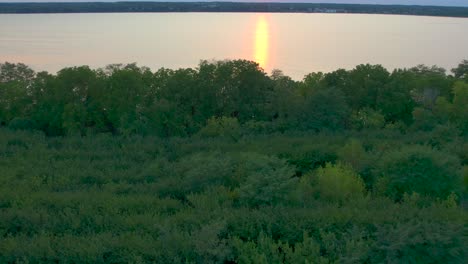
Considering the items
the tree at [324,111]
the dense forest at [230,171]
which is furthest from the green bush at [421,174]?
the tree at [324,111]

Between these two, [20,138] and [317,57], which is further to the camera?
[317,57]

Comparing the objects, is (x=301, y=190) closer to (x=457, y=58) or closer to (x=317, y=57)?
(x=317, y=57)

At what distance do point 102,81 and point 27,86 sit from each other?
4378 mm

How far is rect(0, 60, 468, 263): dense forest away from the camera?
8.99m

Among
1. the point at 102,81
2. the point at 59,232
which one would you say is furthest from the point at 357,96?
the point at 59,232

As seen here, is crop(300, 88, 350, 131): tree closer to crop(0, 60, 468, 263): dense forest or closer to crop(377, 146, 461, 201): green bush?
crop(0, 60, 468, 263): dense forest

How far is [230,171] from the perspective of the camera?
13602 mm

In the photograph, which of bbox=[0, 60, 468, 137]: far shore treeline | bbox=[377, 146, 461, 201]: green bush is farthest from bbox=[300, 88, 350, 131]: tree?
bbox=[377, 146, 461, 201]: green bush

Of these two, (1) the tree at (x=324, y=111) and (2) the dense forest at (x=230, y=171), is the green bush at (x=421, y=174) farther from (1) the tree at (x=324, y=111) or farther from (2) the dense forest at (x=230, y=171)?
(1) the tree at (x=324, y=111)

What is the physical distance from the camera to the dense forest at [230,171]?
29.5ft

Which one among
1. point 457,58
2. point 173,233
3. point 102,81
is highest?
point 173,233

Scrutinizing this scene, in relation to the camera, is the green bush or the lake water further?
the lake water

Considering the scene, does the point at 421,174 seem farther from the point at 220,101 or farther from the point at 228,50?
the point at 228,50

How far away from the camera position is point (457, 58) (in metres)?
52.3
